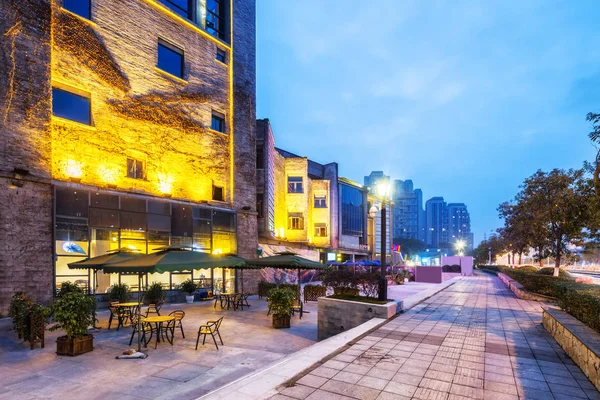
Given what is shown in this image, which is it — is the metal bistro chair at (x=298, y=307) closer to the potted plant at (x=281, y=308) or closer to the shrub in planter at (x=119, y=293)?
the potted plant at (x=281, y=308)

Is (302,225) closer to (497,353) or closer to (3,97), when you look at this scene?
(3,97)

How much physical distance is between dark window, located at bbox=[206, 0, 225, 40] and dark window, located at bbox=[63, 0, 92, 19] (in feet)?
26.2

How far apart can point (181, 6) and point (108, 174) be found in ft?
41.9

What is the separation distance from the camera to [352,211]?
50.3 metres

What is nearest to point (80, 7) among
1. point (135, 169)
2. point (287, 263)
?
point (135, 169)

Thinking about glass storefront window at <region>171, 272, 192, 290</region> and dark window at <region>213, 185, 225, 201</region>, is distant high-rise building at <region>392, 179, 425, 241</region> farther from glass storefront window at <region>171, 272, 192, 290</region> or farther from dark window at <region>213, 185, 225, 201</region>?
glass storefront window at <region>171, 272, 192, 290</region>

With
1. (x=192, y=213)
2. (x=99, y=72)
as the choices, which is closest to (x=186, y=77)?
(x=99, y=72)

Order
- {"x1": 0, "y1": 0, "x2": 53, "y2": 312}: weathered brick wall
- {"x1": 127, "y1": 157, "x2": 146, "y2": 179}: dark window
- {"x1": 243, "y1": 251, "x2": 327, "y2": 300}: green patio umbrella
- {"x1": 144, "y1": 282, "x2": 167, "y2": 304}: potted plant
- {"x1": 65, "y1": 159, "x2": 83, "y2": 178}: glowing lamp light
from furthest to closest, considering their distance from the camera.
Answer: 1. {"x1": 127, "y1": 157, "x2": 146, "y2": 179}: dark window
2. {"x1": 144, "y1": 282, "x2": 167, "y2": 304}: potted plant
3. {"x1": 65, "y1": 159, "x2": 83, "y2": 178}: glowing lamp light
4. {"x1": 243, "y1": 251, "x2": 327, "y2": 300}: green patio umbrella
5. {"x1": 0, "y1": 0, "x2": 53, "y2": 312}: weathered brick wall

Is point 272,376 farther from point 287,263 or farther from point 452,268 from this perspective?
point 452,268

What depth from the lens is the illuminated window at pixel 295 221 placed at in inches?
1494

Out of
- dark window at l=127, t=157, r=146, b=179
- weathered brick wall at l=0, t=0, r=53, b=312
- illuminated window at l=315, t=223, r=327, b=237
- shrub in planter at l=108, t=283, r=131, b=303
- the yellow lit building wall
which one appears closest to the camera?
weathered brick wall at l=0, t=0, r=53, b=312

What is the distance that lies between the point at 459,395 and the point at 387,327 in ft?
16.0

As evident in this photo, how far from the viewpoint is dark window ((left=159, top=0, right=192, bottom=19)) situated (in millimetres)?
21578

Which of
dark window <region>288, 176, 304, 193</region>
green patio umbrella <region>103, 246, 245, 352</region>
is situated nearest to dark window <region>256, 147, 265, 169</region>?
dark window <region>288, 176, 304, 193</region>
